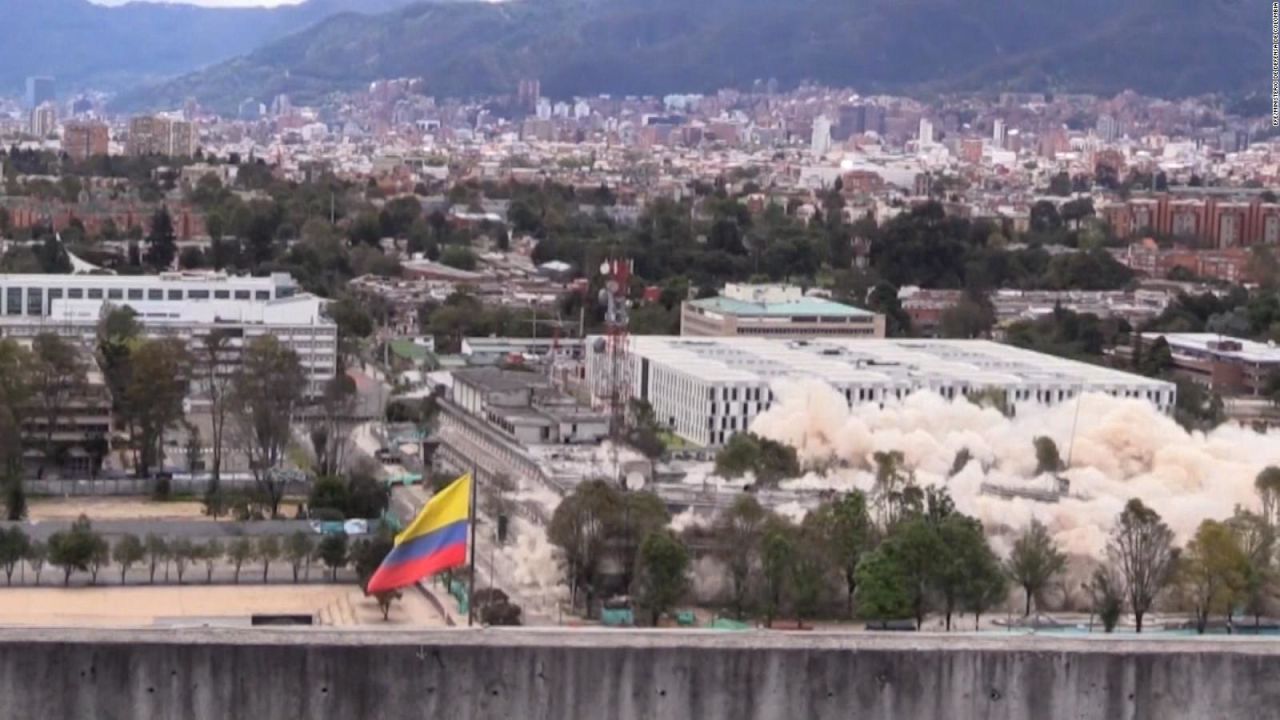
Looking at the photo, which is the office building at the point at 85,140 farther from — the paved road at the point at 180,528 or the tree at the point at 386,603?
the tree at the point at 386,603

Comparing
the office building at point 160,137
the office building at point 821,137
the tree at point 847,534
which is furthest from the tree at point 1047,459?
the office building at point 821,137

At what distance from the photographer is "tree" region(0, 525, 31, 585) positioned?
1297 centimetres

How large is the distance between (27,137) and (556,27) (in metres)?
47.2

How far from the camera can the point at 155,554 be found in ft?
43.0

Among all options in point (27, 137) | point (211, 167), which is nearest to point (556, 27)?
point (27, 137)

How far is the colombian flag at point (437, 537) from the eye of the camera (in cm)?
551

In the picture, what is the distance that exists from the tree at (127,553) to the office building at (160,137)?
127 ft

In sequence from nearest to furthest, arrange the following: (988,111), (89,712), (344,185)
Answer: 1. (89,712)
2. (344,185)
3. (988,111)

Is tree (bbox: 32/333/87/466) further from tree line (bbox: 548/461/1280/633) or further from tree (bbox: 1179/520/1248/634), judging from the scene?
tree (bbox: 1179/520/1248/634)

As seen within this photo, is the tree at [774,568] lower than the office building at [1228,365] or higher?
lower

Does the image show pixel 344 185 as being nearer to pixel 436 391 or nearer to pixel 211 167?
pixel 211 167

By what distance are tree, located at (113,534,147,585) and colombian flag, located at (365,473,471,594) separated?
7588 millimetres

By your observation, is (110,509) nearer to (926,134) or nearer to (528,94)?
(926,134)

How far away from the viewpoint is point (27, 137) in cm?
5975
